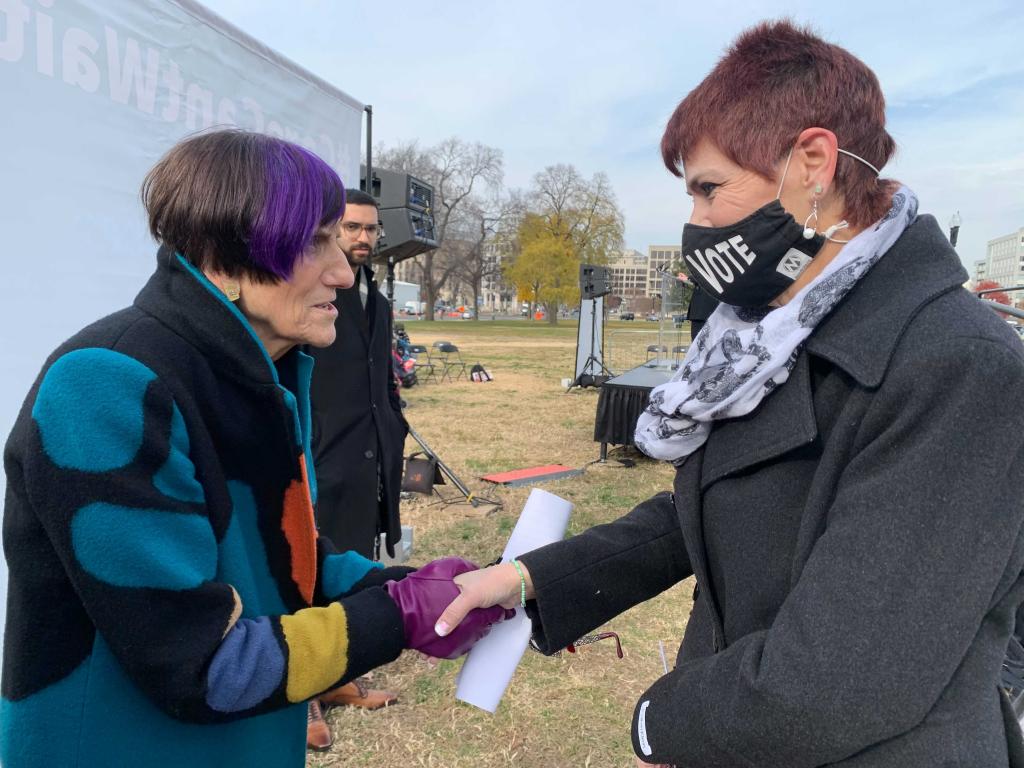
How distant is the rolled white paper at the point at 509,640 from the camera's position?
148 centimetres

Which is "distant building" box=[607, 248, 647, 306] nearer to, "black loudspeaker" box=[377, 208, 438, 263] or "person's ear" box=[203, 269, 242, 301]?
"black loudspeaker" box=[377, 208, 438, 263]

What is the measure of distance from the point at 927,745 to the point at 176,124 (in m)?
2.99

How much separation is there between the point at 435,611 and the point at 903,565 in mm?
896

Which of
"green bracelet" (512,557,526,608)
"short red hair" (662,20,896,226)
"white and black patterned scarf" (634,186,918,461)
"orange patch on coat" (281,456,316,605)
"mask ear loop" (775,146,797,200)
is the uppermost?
"short red hair" (662,20,896,226)

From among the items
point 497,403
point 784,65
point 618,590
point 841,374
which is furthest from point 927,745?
point 497,403

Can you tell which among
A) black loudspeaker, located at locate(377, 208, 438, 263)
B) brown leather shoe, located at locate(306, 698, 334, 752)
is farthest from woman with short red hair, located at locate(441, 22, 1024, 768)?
black loudspeaker, located at locate(377, 208, 438, 263)

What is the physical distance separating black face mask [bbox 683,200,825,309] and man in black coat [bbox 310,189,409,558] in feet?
7.89

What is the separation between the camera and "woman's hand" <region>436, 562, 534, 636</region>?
1.39m

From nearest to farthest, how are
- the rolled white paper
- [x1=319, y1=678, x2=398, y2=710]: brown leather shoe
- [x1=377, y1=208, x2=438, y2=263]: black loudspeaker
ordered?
1. the rolled white paper
2. [x1=319, y1=678, x2=398, y2=710]: brown leather shoe
3. [x1=377, y1=208, x2=438, y2=263]: black loudspeaker

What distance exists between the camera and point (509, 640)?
5.06ft

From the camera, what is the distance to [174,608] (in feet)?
3.17

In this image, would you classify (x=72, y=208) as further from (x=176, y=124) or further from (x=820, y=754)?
(x=820, y=754)

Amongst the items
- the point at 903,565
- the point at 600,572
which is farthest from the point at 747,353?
the point at 600,572

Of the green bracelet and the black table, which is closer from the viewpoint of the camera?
the green bracelet
